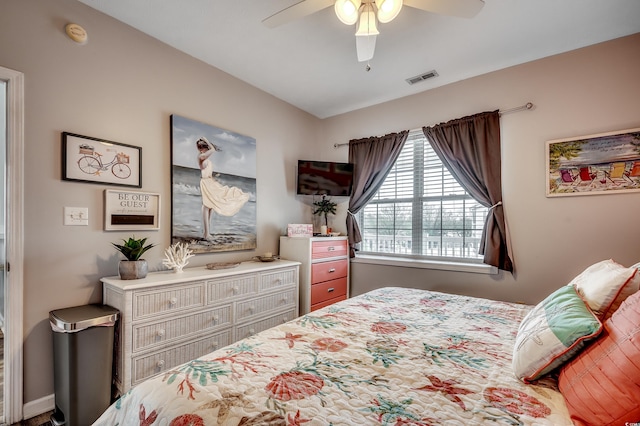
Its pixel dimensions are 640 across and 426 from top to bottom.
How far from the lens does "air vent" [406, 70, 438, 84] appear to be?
2938mm

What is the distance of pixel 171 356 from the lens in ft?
6.77

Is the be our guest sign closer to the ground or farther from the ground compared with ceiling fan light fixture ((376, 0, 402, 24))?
closer to the ground

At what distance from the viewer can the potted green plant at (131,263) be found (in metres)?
2.01

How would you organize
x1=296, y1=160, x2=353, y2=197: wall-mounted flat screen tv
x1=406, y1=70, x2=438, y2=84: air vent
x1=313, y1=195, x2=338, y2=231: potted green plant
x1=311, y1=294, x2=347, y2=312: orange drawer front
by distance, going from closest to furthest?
x1=406, y1=70, x2=438, y2=84: air vent, x1=311, y1=294, x2=347, y2=312: orange drawer front, x1=296, y1=160, x2=353, y2=197: wall-mounted flat screen tv, x1=313, y1=195, x2=338, y2=231: potted green plant

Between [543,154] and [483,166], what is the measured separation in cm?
48

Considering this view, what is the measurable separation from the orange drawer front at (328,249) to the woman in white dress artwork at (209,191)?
1.00 metres

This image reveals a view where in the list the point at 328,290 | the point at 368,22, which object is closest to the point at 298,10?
the point at 368,22

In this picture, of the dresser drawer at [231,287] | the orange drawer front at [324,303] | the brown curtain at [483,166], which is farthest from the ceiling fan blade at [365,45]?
the orange drawer front at [324,303]

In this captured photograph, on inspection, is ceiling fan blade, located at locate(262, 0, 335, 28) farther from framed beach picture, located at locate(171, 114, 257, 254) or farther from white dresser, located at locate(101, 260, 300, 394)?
white dresser, located at locate(101, 260, 300, 394)

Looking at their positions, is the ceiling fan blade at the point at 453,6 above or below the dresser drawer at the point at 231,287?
above

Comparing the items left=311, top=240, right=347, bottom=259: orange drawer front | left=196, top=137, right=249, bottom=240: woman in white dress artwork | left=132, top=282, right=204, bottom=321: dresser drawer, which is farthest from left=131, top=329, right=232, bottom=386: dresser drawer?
left=311, top=240, right=347, bottom=259: orange drawer front

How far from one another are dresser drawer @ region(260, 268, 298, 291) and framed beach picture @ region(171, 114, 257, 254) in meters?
0.51

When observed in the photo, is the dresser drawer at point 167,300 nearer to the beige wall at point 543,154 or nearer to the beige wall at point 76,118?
the beige wall at point 76,118

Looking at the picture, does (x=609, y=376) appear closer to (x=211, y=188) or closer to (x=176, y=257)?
(x=176, y=257)
